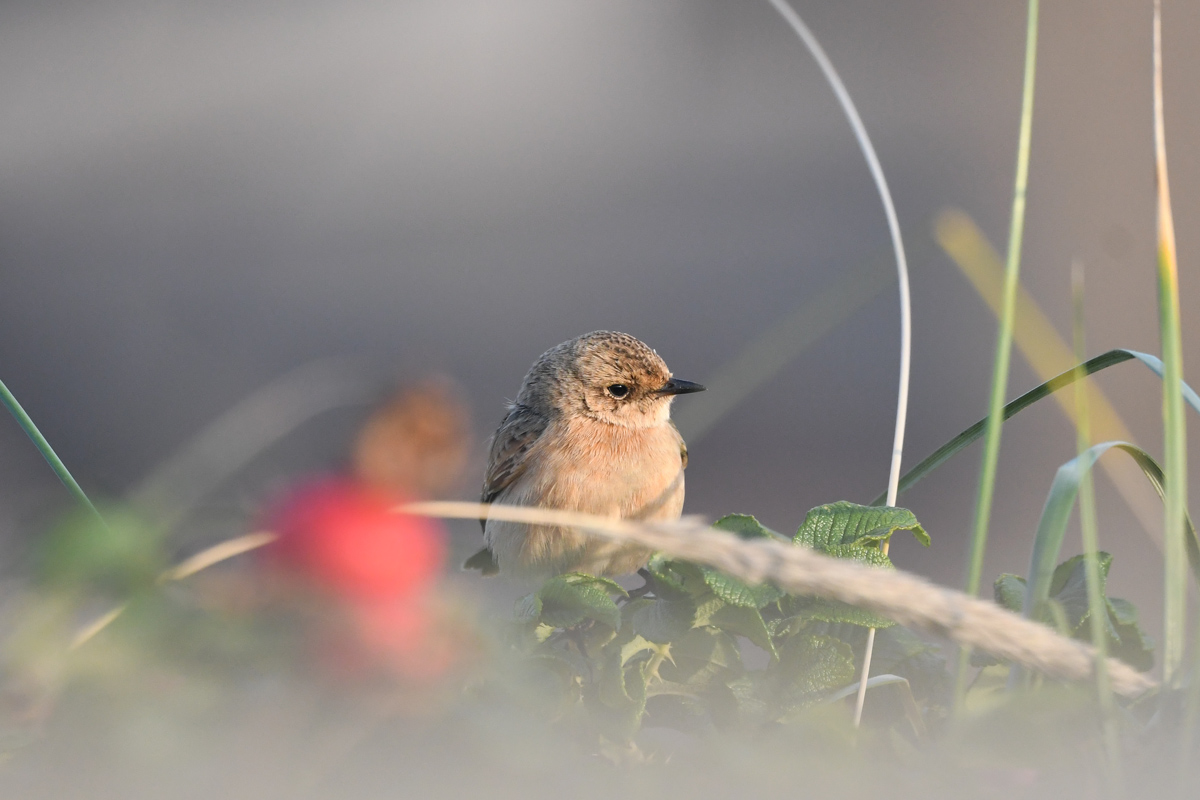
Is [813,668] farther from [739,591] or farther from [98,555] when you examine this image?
[98,555]

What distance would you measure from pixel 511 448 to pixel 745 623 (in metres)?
0.68

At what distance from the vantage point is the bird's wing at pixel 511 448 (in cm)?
98

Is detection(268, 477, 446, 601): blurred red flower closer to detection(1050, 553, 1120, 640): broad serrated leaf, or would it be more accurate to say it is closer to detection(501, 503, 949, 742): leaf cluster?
detection(501, 503, 949, 742): leaf cluster

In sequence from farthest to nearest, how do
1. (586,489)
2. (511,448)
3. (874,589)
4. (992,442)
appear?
(511,448), (586,489), (992,442), (874,589)

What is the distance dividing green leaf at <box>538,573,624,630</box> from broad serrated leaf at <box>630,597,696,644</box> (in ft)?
0.04

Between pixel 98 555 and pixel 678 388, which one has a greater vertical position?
pixel 98 555

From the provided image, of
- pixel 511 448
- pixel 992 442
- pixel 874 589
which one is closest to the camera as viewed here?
pixel 874 589

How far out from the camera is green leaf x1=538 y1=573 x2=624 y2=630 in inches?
13.8

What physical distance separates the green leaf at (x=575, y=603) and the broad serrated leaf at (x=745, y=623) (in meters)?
0.05

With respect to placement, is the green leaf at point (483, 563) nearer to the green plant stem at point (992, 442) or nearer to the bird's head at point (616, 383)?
the bird's head at point (616, 383)

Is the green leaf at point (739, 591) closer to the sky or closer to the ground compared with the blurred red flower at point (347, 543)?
closer to the ground

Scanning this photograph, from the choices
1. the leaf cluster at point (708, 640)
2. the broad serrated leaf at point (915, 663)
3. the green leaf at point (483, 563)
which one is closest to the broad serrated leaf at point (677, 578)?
the leaf cluster at point (708, 640)

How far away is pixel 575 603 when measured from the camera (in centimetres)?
35

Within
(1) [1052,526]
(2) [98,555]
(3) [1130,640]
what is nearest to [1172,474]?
(1) [1052,526]
